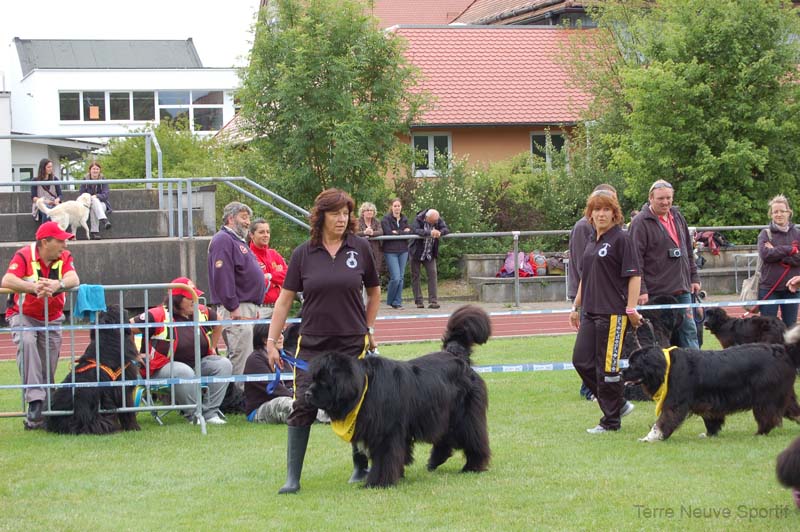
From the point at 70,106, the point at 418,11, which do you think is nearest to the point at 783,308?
the point at 418,11

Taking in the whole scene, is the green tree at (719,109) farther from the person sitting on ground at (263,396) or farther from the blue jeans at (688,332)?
the person sitting on ground at (263,396)

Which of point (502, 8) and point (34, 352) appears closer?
point (34, 352)

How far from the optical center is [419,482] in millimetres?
6906

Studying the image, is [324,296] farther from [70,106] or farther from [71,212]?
[70,106]

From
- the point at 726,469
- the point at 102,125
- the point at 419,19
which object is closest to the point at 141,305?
the point at 726,469

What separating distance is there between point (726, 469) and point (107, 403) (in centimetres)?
537

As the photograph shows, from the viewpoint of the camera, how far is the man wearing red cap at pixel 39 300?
9023 mm

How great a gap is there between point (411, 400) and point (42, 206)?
43.3ft

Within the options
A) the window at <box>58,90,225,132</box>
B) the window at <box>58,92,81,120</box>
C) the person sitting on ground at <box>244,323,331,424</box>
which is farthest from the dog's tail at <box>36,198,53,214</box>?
the window at <box>58,92,81,120</box>

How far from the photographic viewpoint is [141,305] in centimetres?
1702

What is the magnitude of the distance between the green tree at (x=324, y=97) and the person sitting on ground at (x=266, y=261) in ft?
28.8

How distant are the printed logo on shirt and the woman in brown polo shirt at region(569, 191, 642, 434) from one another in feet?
7.78

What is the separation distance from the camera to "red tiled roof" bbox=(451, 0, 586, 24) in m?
39.2

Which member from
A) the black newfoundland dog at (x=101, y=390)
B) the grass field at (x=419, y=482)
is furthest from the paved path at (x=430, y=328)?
the grass field at (x=419, y=482)
